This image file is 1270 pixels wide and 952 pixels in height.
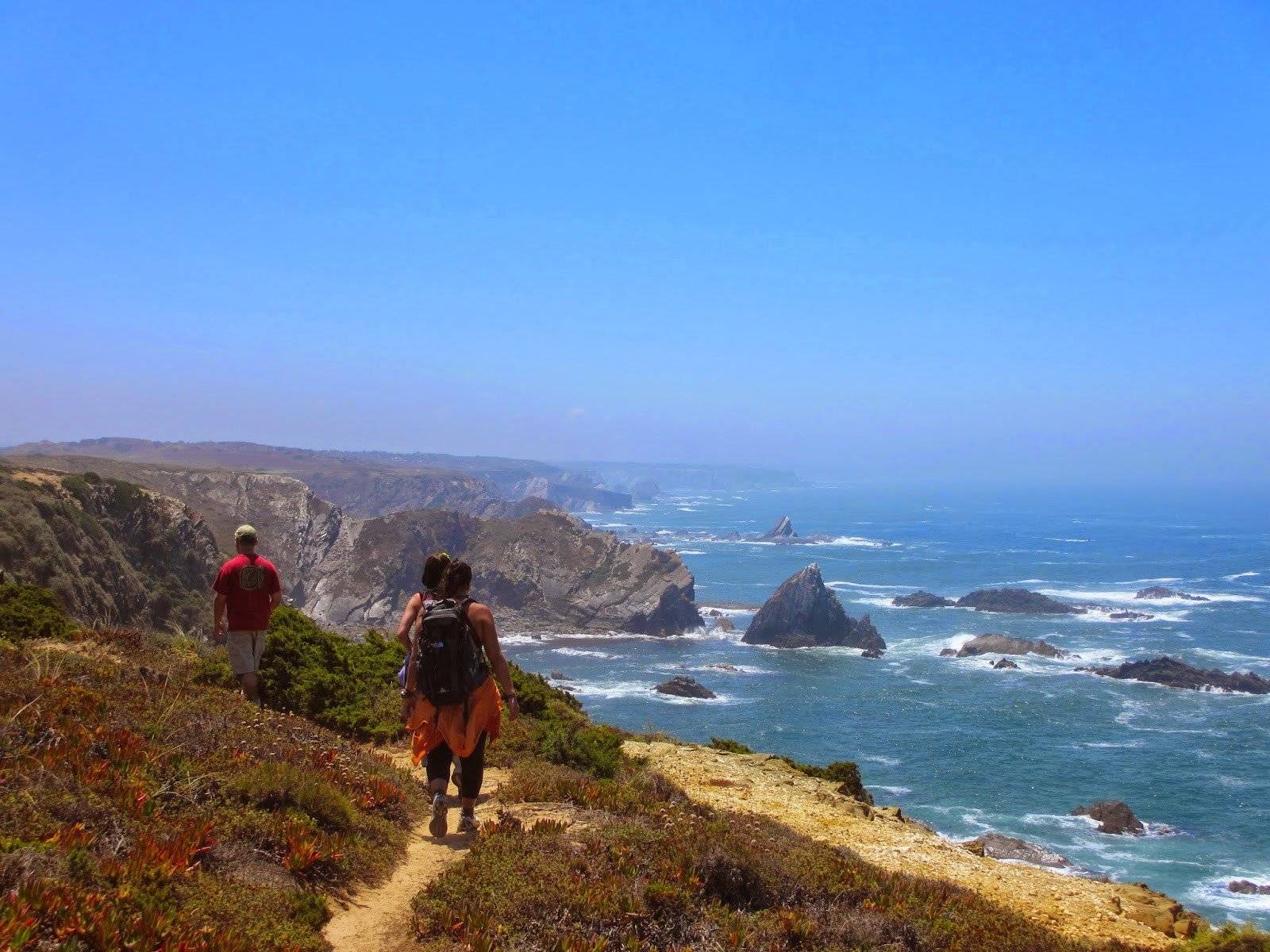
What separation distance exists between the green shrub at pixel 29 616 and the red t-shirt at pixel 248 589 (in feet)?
13.0

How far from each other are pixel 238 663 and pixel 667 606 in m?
90.6

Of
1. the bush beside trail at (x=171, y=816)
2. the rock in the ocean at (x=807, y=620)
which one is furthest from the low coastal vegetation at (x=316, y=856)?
the rock in the ocean at (x=807, y=620)

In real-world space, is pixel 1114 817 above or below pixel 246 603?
below

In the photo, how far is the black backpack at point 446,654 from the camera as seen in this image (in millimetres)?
6801

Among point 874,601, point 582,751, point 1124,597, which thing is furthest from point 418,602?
point 1124,597

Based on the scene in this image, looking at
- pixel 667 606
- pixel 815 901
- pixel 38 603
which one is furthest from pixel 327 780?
pixel 667 606

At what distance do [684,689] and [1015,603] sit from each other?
5142cm

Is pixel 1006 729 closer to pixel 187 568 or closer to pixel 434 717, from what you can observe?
pixel 187 568

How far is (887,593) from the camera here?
4579 inches

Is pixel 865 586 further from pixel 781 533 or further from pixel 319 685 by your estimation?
pixel 319 685

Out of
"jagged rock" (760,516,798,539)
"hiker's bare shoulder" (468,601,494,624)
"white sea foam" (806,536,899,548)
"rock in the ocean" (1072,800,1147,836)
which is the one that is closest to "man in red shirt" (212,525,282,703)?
"hiker's bare shoulder" (468,601,494,624)

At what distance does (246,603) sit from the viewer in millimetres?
9930

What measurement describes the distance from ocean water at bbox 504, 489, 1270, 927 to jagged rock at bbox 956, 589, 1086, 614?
2.74 metres

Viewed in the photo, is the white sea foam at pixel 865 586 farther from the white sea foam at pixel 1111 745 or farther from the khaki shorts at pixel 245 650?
the khaki shorts at pixel 245 650
